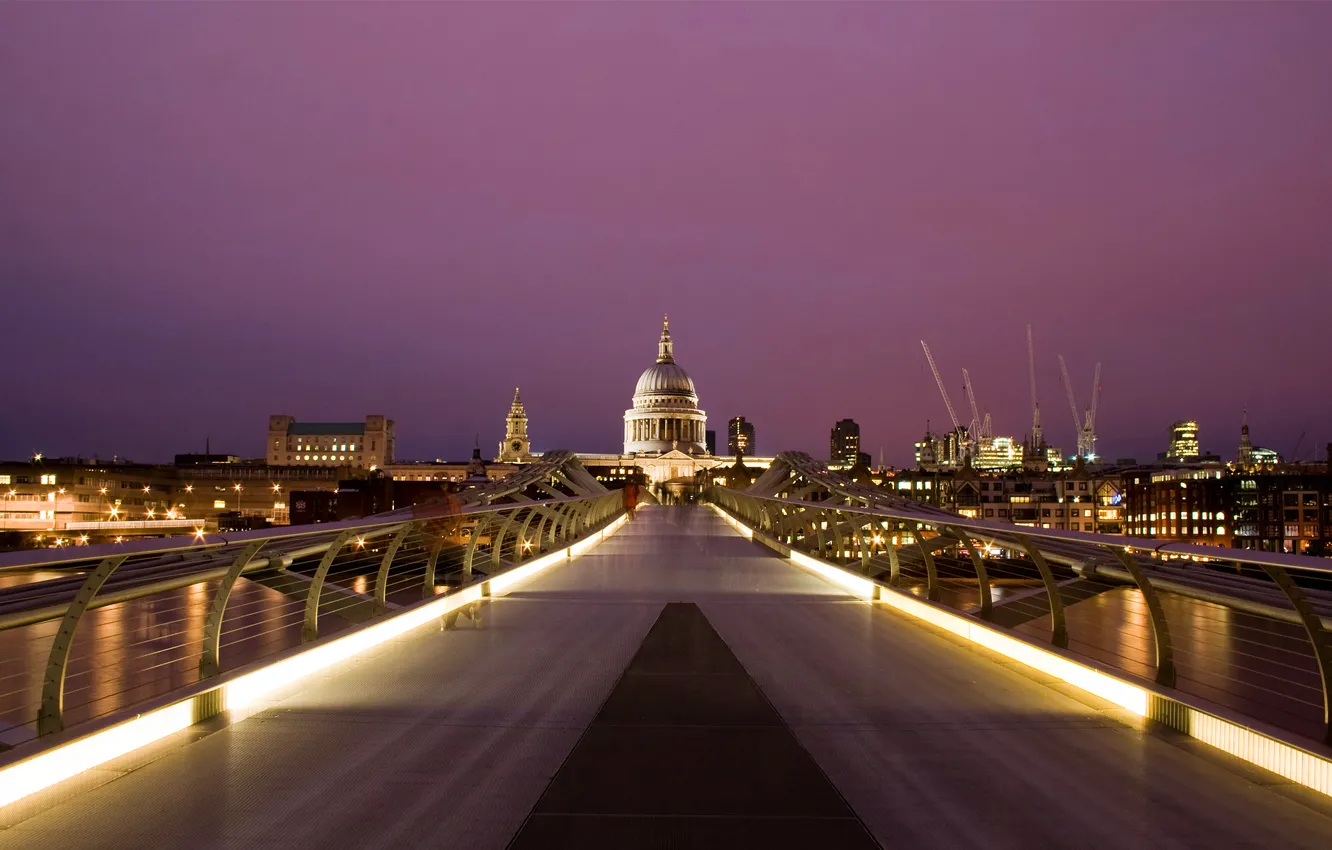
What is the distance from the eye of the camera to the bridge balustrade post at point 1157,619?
5903mm

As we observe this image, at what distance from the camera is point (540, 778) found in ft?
15.8

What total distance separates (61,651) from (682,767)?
309 centimetres

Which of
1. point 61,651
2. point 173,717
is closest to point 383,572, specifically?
point 173,717

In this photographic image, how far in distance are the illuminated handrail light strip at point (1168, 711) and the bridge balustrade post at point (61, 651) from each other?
5.77 meters

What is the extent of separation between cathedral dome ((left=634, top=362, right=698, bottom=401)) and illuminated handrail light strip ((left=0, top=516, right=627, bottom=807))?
179 meters

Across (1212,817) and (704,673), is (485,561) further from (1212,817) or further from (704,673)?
(1212,817)

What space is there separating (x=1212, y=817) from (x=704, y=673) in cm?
382

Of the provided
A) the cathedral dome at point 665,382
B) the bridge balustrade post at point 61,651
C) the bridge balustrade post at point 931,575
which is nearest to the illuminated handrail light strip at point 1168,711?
the bridge balustrade post at point 931,575

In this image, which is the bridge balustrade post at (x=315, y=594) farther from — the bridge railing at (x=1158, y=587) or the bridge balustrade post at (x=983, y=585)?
the bridge balustrade post at (x=983, y=585)

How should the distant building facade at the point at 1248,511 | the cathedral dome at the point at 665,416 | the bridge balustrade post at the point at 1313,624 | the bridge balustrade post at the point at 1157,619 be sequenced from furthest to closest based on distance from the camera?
1. the cathedral dome at the point at 665,416
2. the distant building facade at the point at 1248,511
3. the bridge balustrade post at the point at 1157,619
4. the bridge balustrade post at the point at 1313,624

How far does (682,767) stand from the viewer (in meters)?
5.00

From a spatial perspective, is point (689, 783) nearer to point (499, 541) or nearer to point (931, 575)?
point (931, 575)

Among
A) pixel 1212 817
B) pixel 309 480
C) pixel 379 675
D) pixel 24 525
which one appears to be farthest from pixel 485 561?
pixel 309 480

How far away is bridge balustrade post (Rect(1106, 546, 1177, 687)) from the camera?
Answer: 232 inches
